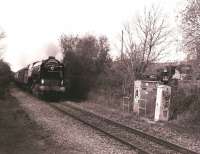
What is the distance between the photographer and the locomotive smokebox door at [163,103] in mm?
18984

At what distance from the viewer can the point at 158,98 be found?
19.2 m

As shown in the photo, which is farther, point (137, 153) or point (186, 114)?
point (186, 114)

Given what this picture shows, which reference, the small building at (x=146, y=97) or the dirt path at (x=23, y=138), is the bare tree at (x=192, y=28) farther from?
the dirt path at (x=23, y=138)

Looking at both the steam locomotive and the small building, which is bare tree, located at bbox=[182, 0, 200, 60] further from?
the steam locomotive

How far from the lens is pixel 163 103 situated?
19.1m

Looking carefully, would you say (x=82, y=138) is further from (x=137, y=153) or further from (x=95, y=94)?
(x=95, y=94)

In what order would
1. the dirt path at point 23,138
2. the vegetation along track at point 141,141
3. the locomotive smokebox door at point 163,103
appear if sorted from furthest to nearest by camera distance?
the locomotive smokebox door at point 163,103
the vegetation along track at point 141,141
the dirt path at point 23,138

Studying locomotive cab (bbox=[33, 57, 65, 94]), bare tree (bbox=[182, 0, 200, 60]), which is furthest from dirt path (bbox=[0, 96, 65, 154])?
locomotive cab (bbox=[33, 57, 65, 94])

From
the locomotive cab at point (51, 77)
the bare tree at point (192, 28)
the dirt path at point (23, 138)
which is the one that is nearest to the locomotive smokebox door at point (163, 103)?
the bare tree at point (192, 28)

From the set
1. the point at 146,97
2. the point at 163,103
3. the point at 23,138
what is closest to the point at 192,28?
the point at 163,103

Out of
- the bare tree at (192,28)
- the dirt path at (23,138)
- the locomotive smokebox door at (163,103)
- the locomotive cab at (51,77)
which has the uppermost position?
the bare tree at (192,28)

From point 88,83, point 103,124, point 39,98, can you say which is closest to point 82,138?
point 103,124

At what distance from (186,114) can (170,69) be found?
8085mm

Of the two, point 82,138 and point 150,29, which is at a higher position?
point 150,29
